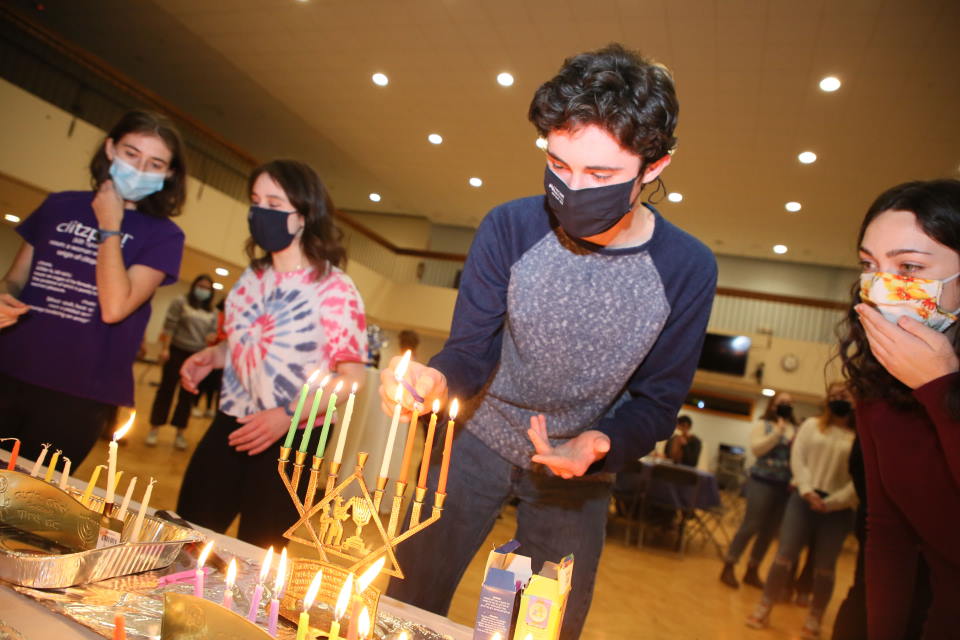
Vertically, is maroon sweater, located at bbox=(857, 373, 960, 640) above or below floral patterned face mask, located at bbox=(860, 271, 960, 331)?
below

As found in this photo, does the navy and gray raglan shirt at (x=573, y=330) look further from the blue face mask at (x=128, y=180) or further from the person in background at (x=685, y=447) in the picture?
the person in background at (x=685, y=447)

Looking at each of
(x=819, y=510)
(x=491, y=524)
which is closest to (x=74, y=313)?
(x=491, y=524)

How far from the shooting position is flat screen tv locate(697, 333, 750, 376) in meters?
13.2

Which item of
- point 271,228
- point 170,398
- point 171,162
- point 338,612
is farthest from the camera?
point 170,398

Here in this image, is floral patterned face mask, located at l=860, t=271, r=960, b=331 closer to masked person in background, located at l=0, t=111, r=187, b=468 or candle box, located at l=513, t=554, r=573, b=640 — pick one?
candle box, located at l=513, t=554, r=573, b=640

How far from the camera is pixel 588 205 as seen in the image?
4.37 feet

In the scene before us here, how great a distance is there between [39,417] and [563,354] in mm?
1527

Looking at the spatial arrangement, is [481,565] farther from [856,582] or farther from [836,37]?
[836,37]

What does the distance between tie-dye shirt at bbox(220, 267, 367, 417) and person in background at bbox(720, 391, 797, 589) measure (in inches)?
176

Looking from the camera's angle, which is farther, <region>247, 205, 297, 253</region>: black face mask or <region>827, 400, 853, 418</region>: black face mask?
<region>827, 400, 853, 418</region>: black face mask

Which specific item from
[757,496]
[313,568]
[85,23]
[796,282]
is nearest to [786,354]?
[796,282]

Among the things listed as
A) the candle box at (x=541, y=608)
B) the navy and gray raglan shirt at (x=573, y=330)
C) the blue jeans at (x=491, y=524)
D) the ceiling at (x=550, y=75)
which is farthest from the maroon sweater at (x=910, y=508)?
the ceiling at (x=550, y=75)

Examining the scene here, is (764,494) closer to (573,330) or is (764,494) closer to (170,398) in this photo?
(573,330)

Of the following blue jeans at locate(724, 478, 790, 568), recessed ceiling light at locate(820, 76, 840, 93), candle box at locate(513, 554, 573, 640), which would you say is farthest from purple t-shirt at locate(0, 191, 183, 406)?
recessed ceiling light at locate(820, 76, 840, 93)
